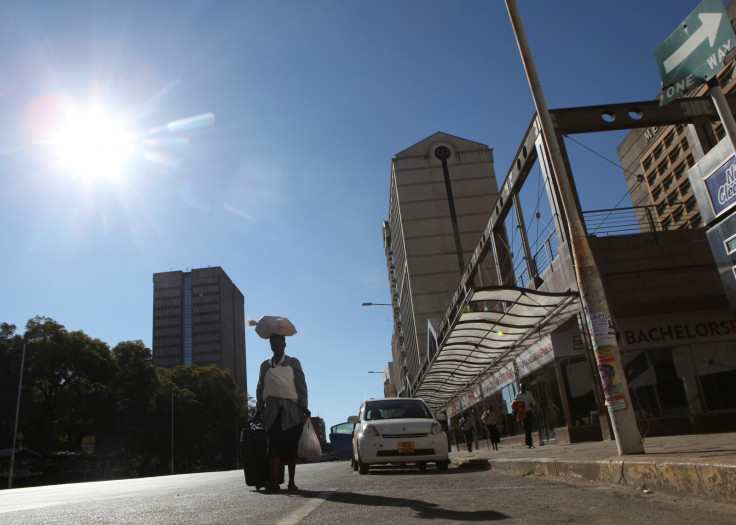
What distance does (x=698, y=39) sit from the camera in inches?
319

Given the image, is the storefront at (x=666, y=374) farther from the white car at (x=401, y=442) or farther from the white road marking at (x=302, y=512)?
the white road marking at (x=302, y=512)

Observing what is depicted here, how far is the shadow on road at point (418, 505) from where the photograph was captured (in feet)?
12.6

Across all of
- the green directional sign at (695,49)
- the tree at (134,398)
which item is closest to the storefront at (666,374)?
the green directional sign at (695,49)

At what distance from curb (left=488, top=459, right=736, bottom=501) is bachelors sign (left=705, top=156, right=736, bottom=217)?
23.1 feet

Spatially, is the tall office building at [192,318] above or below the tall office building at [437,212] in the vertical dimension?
above

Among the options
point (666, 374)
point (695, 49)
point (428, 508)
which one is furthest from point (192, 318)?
point (428, 508)

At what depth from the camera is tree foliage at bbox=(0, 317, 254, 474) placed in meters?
39.4

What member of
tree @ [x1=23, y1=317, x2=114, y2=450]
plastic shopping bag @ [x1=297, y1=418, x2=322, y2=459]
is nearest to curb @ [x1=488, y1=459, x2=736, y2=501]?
plastic shopping bag @ [x1=297, y1=418, x2=322, y2=459]

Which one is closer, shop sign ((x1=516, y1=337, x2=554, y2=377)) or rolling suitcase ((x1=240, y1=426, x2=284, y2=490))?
rolling suitcase ((x1=240, y1=426, x2=284, y2=490))

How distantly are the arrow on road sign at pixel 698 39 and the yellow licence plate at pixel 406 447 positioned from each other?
7259 millimetres

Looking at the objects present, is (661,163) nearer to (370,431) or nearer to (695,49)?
(695,49)

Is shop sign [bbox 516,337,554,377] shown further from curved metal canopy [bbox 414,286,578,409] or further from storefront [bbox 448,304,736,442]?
storefront [bbox 448,304,736,442]

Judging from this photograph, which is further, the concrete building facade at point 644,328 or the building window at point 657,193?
the building window at point 657,193

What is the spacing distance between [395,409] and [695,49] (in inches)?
309
